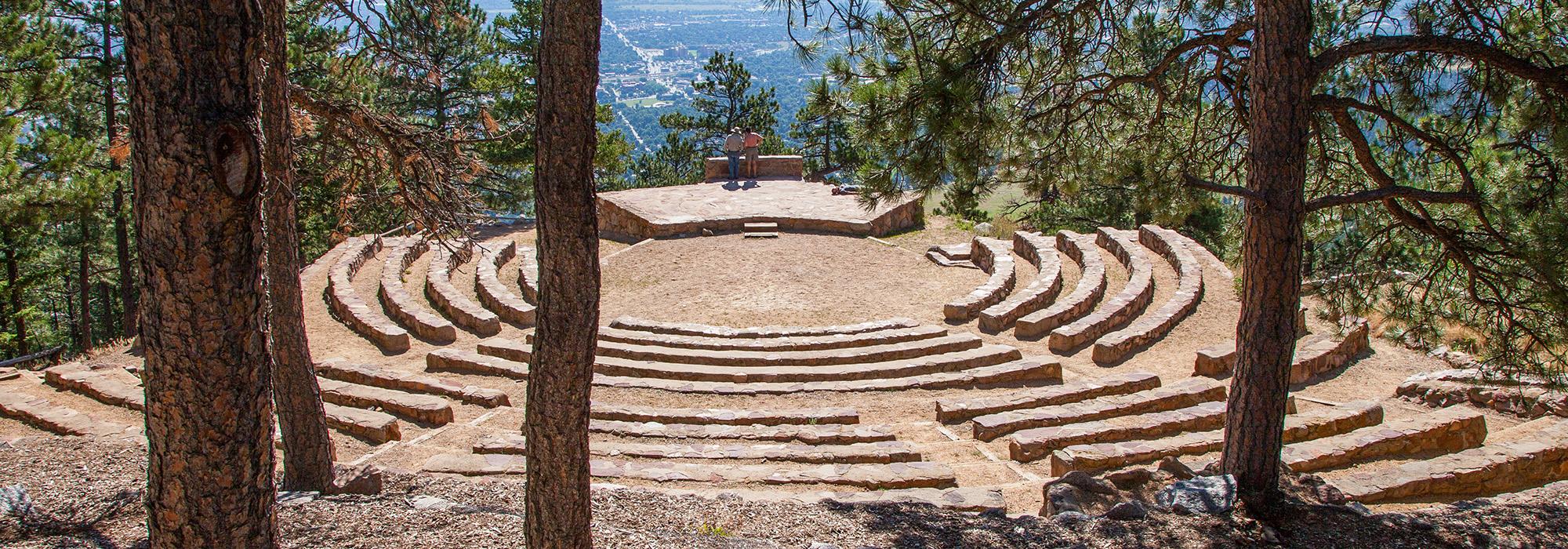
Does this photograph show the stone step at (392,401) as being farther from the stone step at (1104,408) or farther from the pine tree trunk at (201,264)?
the pine tree trunk at (201,264)

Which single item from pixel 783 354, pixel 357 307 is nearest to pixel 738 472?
pixel 783 354

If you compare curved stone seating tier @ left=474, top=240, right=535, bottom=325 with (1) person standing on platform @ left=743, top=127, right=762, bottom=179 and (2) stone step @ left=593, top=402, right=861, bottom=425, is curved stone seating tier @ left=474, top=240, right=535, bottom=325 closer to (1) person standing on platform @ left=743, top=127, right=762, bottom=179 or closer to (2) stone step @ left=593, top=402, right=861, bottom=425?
(2) stone step @ left=593, top=402, right=861, bottom=425

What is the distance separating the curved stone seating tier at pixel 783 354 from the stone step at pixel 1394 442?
492cm

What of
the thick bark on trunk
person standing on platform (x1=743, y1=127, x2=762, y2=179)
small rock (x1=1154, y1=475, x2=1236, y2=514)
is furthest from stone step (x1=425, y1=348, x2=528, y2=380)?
person standing on platform (x1=743, y1=127, x2=762, y2=179)

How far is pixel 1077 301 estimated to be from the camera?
51.4 feet

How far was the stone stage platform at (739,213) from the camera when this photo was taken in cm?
2089

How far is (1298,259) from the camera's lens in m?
7.35

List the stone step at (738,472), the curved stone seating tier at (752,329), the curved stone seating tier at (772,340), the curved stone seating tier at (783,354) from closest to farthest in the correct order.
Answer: the stone step at (738,472)
the curved stone seating tier at (783,354)
the curved stone seating tier at (772,340)
the curved stone seating tier at (752,329)

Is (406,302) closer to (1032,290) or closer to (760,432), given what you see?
(760,432)

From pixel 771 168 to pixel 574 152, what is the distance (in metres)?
22.2

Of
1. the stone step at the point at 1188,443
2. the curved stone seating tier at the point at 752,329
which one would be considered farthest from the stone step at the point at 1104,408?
the curved stone seating tier at the point at 752,329

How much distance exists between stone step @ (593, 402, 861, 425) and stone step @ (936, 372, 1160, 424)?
117cm

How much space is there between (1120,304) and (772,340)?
5523 millimetres

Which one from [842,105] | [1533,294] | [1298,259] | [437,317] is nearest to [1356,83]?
[1533,294]
